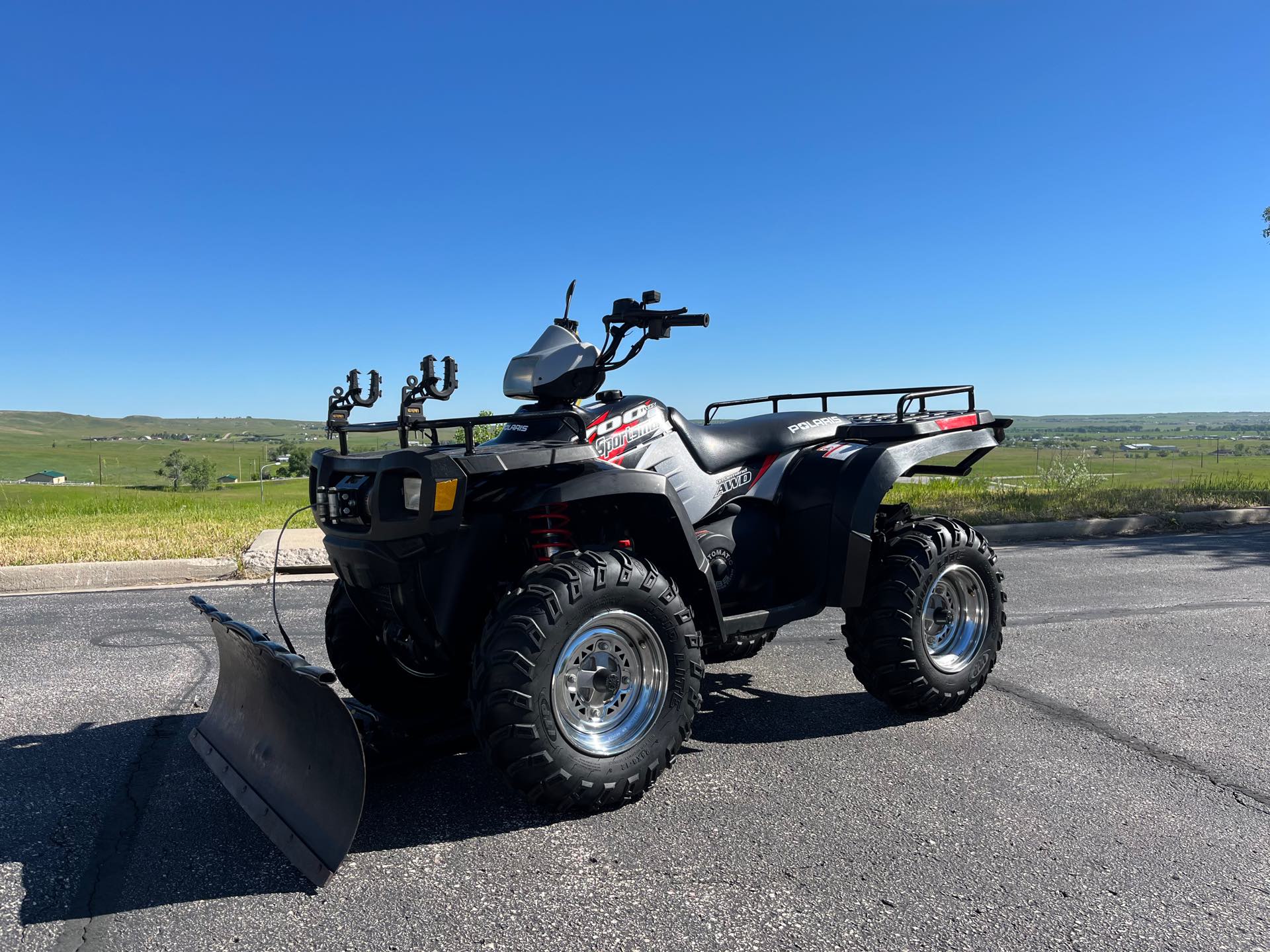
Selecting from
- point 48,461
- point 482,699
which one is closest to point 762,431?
point 482,699

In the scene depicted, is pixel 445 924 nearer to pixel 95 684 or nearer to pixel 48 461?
pixel 95 684

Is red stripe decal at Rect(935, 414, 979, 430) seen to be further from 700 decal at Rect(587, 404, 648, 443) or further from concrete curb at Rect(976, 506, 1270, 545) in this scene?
concrete curb at Rect(976, 506, 1270, 545)

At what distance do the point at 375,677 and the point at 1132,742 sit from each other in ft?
11.3

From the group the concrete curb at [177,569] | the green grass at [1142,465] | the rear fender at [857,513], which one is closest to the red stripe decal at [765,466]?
the rear fender at [857,513]

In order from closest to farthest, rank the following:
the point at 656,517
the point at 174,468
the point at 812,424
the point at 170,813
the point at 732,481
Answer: the point at 170,813, the point at 656,517, the point at 732,481, the point at 812,424, the point at 174,468

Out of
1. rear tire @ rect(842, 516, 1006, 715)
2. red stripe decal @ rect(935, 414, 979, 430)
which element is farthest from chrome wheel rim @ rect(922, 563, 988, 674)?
red stripe decal @ rect(935, 414, 979, 430)

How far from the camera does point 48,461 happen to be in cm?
13550

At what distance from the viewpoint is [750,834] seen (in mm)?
3113

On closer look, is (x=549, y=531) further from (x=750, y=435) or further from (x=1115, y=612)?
(x=1115, y=612)

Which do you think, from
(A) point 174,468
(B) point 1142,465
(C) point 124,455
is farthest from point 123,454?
(B) point 1142,465

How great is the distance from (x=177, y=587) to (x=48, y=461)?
504 feet

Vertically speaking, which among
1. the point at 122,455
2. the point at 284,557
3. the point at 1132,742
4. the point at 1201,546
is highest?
the point at 122,455

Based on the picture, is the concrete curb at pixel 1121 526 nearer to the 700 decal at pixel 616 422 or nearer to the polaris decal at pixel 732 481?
the polaris decal at pixel 732 481

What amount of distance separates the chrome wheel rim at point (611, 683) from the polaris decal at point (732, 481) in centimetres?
100
